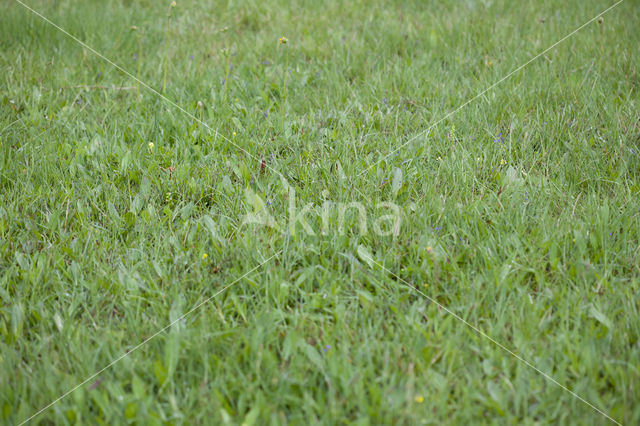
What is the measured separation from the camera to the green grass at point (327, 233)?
1574 mm

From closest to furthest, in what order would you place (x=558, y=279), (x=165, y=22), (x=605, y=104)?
(x=558, y=279) < (x=605, y=104) < (x=165, y=22)

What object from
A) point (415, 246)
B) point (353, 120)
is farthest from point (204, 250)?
point (353, 120)

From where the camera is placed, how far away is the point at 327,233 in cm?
215

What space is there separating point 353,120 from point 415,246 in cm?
118

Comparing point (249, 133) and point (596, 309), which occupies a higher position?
point (249, 133)

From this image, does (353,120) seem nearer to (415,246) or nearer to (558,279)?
(415,246)

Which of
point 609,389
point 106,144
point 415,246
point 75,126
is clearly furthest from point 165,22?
point 609,389

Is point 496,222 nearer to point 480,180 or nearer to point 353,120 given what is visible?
point 480,180

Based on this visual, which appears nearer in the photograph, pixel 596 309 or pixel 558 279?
pixel 596 309

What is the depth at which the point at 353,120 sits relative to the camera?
9.86 feet

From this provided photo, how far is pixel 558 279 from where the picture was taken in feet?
6.30

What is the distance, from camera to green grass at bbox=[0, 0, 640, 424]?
157 cm

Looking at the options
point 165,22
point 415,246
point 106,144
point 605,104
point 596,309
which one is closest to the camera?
point 596,309

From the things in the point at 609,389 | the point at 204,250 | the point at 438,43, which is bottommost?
the point at 609,389
